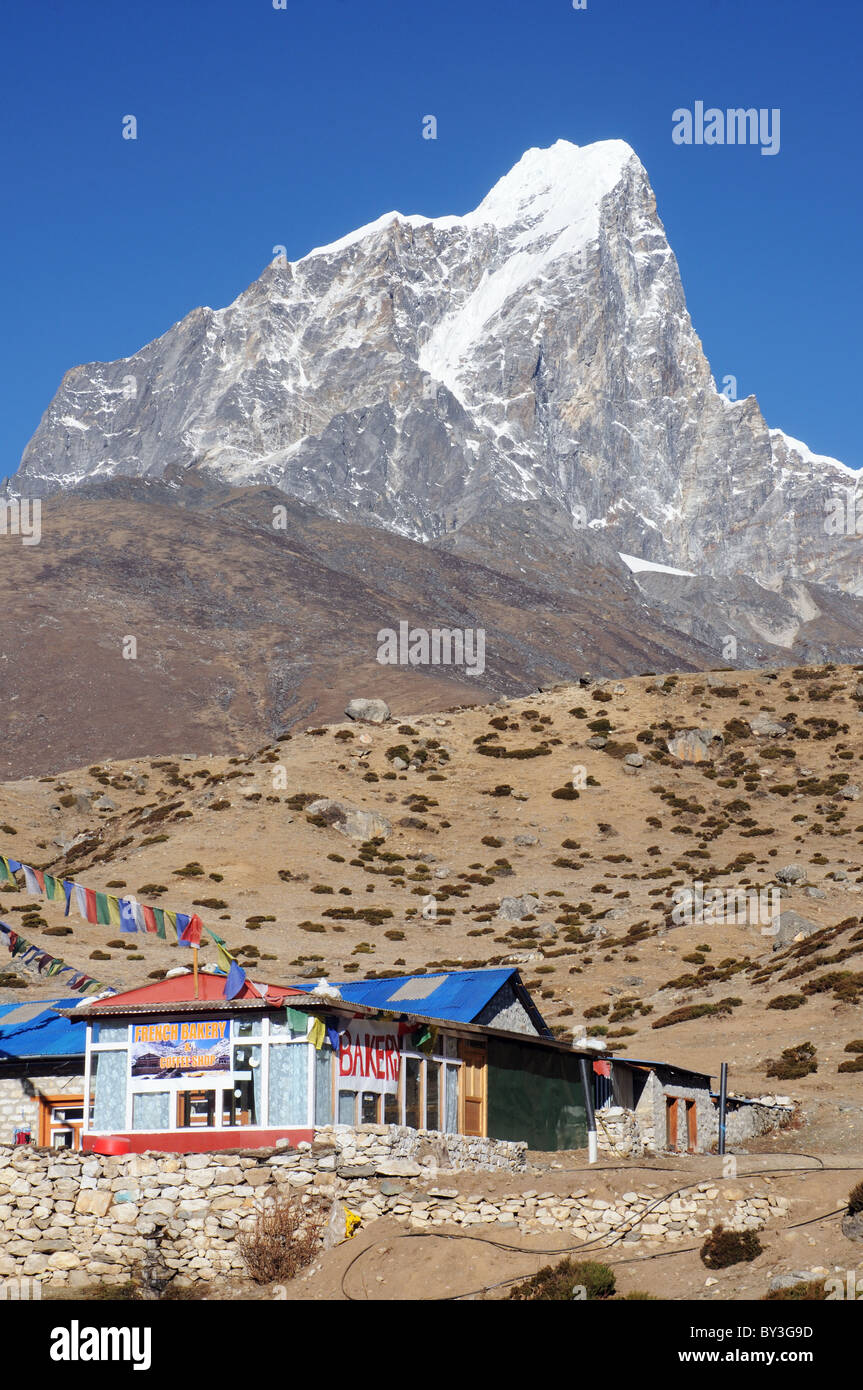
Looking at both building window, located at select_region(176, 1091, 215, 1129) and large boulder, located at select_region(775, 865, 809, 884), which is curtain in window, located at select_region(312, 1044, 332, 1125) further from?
large boulder, located at select_region(775, 865, 809, 884)

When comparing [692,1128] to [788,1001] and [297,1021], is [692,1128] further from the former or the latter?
[788,1001]

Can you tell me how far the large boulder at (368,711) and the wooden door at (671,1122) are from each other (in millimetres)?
66934

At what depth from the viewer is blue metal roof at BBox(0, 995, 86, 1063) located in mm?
30578

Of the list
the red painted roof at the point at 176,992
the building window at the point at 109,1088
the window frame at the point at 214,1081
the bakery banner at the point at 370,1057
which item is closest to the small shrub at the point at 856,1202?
the bakery banner at the point at 370,1057

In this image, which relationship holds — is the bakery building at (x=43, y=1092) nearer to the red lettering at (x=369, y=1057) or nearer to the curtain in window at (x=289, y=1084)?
the curtain in window at (x=289, y=1084)

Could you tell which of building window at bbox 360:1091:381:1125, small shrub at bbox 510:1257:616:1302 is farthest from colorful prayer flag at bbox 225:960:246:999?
small shrub at bbox 510:1257:616:1302

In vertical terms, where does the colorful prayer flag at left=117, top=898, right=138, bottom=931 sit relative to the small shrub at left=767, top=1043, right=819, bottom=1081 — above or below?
above

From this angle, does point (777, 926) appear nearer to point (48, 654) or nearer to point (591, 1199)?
point (591, 1199)

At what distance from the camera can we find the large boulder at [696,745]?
96188mm

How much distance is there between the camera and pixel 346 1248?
23.9 m

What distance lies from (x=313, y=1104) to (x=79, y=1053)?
20.3 feet

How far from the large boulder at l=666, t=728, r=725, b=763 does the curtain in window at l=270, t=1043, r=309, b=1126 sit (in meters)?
71.5
